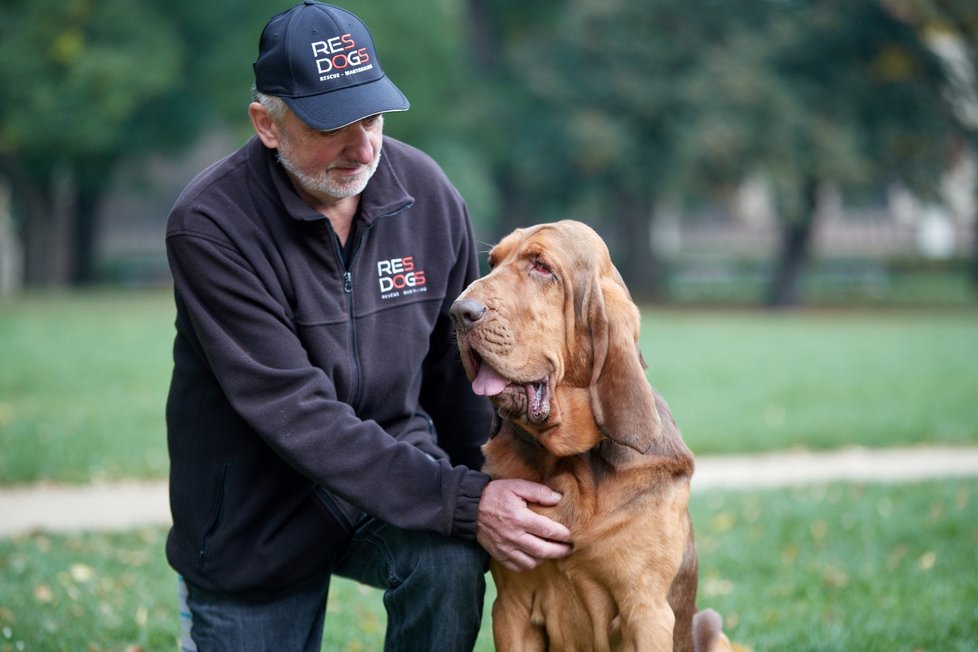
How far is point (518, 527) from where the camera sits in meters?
3.52

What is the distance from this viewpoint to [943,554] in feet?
21.0

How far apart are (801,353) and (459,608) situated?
49.3 feet

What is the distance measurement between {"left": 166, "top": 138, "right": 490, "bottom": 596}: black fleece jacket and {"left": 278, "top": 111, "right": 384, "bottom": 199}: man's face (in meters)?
0.10

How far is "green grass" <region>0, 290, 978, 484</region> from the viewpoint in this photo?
970 cm

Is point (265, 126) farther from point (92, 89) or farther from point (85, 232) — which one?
point (85, 232)

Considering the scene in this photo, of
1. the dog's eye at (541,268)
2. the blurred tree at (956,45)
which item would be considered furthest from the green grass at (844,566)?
the blurred tree at (956,45)

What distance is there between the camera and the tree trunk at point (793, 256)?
3075 centimetres

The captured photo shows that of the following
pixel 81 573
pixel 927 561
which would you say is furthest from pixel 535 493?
pixel 927 561

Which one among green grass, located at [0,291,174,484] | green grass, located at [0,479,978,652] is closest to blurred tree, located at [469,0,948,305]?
green grass, located at [0,291,174,484]

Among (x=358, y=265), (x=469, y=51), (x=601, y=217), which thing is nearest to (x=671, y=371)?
(x=358, y=265)

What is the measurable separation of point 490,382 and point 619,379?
395mm

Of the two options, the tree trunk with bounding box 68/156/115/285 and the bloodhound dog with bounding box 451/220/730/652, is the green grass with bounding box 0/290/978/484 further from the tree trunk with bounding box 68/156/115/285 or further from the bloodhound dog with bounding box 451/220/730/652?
the tree trunk with bounding box 68/156/115/285

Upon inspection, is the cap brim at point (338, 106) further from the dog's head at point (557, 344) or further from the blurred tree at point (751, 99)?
the blurred tree at point (751, 99)

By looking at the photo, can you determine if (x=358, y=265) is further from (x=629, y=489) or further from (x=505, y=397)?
(x=629, y=489)
